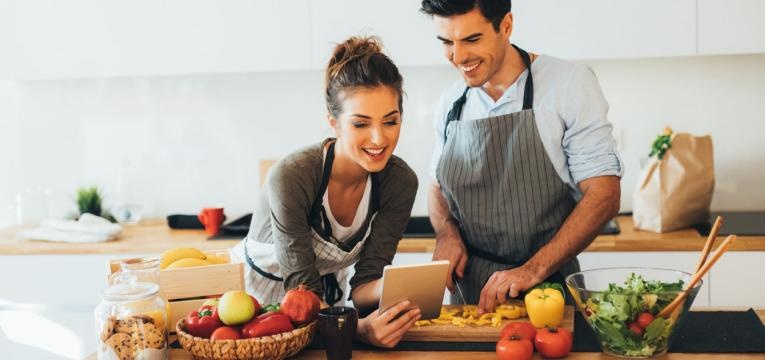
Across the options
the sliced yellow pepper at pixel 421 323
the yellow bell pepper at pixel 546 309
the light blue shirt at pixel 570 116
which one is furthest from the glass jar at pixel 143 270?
the light blue shirt at pixel 570 116

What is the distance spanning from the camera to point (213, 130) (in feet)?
12.5

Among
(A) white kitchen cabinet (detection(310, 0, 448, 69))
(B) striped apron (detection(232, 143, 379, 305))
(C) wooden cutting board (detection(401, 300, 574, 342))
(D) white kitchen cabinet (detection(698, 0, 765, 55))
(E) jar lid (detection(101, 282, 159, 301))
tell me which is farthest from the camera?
(A) white kitchen cabinet (detection(310, 0, 448, 69))

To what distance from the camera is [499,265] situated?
7.89ft

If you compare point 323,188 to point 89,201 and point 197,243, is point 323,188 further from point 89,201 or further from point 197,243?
point 89,201

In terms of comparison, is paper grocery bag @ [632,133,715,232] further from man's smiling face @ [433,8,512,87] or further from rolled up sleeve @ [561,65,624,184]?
man's smiling face @ [433,8,512,87]

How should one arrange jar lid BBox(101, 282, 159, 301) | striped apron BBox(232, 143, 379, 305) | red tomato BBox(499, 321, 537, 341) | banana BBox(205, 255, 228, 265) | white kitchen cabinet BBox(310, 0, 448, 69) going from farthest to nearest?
white kitchen cabinet BBox(310, 0, 448, 69)
striped apron BBox(232, 143, 379, 305)
banana BBox(205, 255, 228, 265)
red tomato BBox(499, 321, 537, 341)
jar lid BBox(101, 282, 159, 301)

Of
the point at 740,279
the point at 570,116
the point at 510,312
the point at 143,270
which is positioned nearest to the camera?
the point at 143,270

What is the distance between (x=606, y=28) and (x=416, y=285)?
1661 mm

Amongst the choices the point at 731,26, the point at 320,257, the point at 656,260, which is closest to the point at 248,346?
the point at 320,257

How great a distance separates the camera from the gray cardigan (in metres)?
2.07

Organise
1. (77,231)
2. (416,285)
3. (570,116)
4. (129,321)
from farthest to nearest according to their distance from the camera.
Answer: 1. (77,231)
2. (570,116)
3. (416,285)
4. (129,321)

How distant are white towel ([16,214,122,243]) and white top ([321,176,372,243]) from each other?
4.69ft

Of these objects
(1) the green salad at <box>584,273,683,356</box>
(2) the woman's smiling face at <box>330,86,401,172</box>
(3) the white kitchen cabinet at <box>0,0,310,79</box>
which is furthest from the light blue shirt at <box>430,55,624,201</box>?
(3) the white kitchen cabinet at <box>0,0,310,79</box>

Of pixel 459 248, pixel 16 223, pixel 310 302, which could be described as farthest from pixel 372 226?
pixel 16 223
